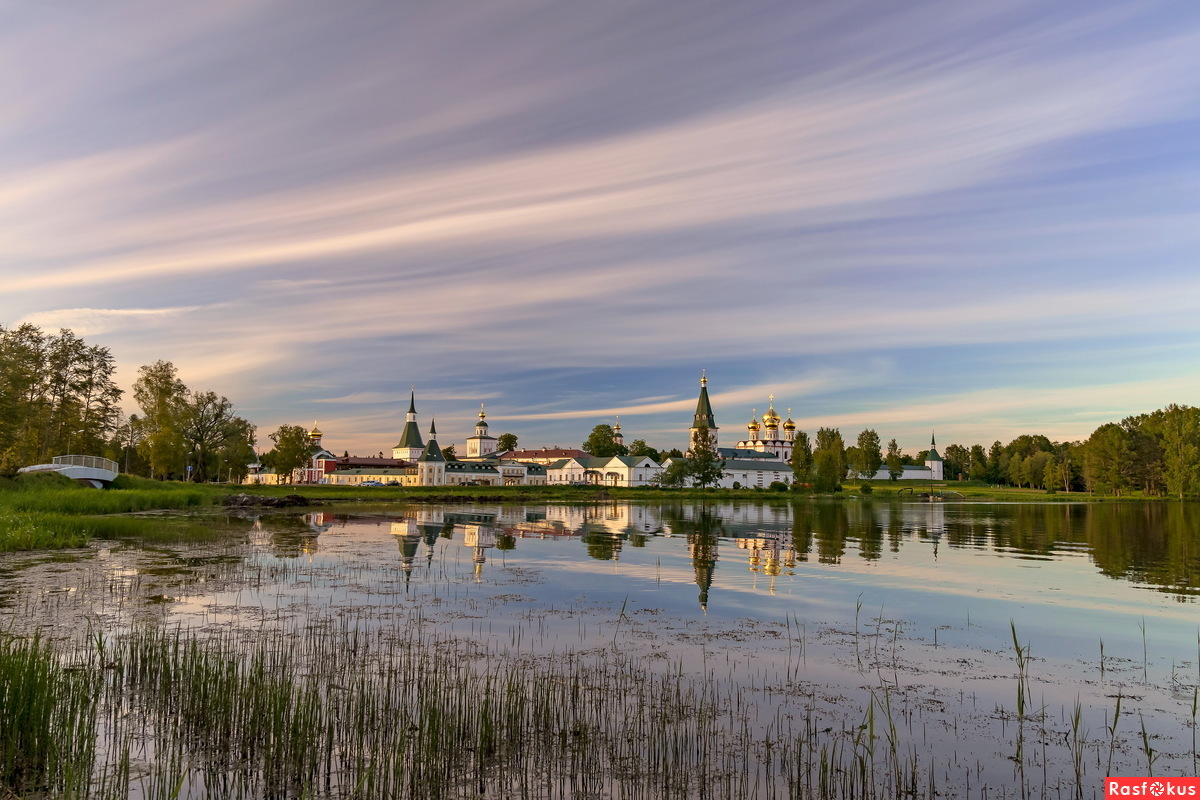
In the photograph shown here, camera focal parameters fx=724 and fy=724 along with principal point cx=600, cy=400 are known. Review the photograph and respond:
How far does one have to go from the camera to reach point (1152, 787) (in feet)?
28.4

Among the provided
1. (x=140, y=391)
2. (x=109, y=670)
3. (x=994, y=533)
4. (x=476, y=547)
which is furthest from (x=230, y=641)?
(x=140, y=391)

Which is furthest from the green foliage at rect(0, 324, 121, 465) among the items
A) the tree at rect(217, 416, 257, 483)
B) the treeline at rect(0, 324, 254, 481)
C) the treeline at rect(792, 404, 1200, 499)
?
the treeline at rect(792, 404, 1200, 499)

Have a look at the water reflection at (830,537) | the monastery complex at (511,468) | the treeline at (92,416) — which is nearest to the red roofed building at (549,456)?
the monastery complex at (511,468)

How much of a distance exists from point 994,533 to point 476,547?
116 feet

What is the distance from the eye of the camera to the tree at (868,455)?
177 m

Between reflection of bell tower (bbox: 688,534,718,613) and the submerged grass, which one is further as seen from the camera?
the submerged grass

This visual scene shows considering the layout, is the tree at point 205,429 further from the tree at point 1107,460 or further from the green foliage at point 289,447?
the tree at point 1107,460

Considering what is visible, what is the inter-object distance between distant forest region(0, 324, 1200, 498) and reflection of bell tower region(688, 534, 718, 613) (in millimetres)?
40775

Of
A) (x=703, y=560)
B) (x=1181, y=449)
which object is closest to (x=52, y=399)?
(x=703, y=560)

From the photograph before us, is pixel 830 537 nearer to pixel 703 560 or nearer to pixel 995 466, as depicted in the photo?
pixel 703 560

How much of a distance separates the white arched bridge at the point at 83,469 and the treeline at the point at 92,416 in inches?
96.7

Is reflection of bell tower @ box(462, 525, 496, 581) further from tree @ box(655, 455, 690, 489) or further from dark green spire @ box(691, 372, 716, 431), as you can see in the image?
dark green spire @ box(691, 372, 716, 431)

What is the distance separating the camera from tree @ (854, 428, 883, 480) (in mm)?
177375

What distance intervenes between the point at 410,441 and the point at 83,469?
13694cm
